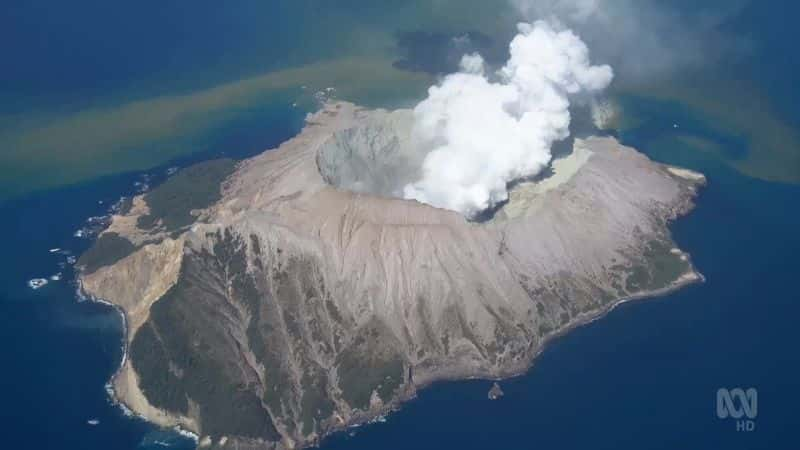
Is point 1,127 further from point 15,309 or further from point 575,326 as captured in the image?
point 575,326

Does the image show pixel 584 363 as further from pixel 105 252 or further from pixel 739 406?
pixel 105 252

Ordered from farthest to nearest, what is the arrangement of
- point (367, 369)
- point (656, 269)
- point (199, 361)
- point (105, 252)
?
point (105, 252) < point (656, 269) < point (367, 369) < point (199, 361)

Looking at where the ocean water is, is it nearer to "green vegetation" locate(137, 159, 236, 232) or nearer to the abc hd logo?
"green vegetation" locate(137, 159, 236, 232)

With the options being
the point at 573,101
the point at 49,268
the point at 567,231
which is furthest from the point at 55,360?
the point at 573,101

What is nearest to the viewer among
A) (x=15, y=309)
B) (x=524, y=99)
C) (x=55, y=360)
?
(x=55, y=360)

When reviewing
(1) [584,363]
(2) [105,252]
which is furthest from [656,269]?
(2) [105,252]

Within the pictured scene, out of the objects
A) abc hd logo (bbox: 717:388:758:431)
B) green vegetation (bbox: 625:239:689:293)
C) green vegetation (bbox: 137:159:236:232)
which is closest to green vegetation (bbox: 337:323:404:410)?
green vegetation (bbox: 137:159:236:232)
